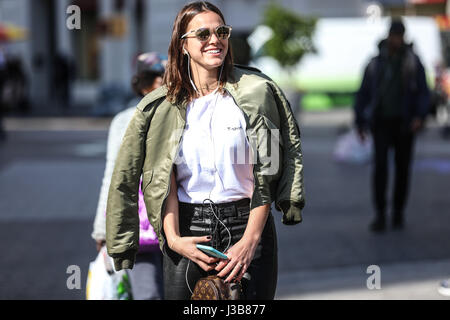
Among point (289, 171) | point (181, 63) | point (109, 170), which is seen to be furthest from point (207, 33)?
point (109, 170)

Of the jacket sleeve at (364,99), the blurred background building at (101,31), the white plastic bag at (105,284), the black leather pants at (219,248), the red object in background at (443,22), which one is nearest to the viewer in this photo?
the black leather pants at (219,248)

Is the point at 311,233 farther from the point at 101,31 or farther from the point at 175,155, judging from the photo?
the point at 101,31

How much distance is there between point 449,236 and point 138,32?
24.6 m

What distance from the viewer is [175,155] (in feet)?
9.21

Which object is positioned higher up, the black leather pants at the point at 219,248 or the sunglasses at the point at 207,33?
the sunglasses at the point at 207,33

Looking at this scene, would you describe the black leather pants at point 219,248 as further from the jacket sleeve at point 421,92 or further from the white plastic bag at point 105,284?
the jacket sleeve at point 421,92

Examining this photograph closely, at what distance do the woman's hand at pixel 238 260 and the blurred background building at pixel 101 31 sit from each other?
23.6 m

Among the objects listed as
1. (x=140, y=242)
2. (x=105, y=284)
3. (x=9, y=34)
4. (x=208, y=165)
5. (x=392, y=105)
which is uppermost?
(x=9, y=34)

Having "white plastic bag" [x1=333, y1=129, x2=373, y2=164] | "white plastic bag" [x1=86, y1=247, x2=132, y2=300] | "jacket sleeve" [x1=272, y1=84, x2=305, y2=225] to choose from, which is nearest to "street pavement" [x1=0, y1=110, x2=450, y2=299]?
"white plastic bag" [x1=333, y1=129, x2=373, y2=164]

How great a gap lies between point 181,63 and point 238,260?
30.8 inches

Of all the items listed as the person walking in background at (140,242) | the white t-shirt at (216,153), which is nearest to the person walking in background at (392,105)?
the person walking in background at (140,242)

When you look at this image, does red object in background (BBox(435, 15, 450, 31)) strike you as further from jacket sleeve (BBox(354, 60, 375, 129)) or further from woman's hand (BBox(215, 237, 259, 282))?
woman's hand (BBox(215, 237, 259, 282))

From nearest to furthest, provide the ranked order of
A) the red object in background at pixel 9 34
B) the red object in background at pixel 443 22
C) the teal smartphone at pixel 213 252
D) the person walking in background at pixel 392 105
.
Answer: the teal smartphone at pixel 213 252, the person walking in background at pixel 392 105, the red object in background at pixel 9 34, the red object in background at pixel 443 22

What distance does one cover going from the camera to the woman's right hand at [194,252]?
276cm
